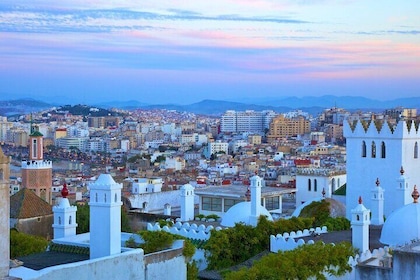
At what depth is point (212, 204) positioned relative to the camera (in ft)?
107

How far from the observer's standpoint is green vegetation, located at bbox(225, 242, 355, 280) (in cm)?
1496

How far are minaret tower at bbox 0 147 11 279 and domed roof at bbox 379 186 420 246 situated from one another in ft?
30.3

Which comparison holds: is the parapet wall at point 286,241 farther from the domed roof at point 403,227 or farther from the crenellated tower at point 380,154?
the crenellated tower at point 380,154

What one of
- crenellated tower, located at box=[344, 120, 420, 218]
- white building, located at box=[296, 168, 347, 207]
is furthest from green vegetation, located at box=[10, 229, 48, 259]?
white building, located at box=[296, 168, 347, 207]

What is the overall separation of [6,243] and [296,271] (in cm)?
560

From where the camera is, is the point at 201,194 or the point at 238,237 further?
the point at 201,194

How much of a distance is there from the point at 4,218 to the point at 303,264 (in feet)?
19.7

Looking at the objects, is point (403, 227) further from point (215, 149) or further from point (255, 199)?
point (215, 149)

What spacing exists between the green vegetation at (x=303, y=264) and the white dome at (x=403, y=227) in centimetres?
169

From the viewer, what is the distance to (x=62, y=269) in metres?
12.1

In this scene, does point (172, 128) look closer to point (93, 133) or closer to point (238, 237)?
point (93, 133)

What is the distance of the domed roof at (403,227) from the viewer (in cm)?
1816

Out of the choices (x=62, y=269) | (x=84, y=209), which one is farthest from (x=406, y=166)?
(x=62, y=269)

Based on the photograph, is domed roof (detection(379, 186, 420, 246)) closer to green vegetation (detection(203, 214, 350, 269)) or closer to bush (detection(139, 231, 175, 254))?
green vegetation (detection(203, 214, 350, 269))
